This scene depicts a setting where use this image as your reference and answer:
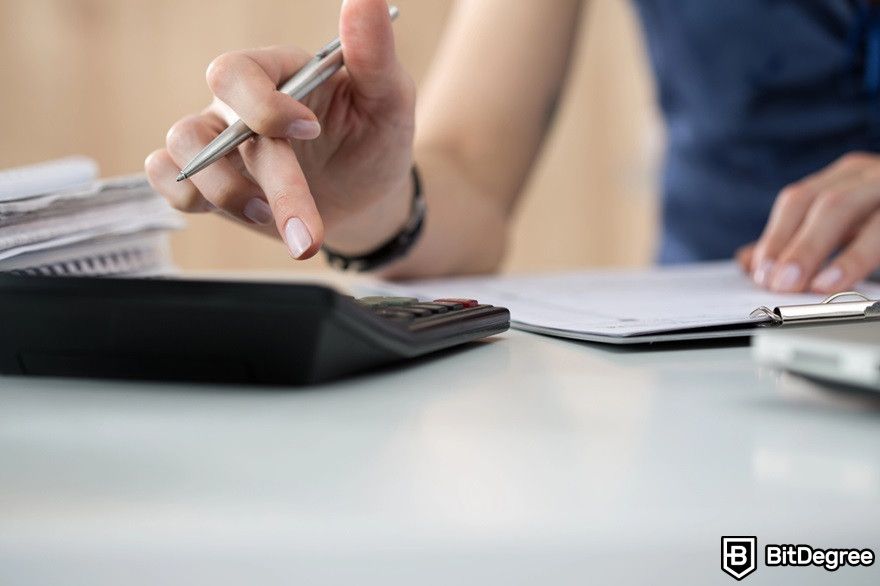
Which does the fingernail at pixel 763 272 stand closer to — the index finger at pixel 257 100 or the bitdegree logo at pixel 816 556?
the index finger at pixel 257 100

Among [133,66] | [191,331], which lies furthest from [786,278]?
[133,66]

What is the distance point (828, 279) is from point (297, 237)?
329 millimetres

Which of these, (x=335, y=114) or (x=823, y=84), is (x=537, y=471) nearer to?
(x=335, y=114)

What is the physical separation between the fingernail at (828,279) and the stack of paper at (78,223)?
392 millimetres

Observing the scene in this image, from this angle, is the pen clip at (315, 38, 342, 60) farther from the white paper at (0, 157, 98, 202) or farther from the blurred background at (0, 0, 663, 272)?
the blurred background at (0, 0, 663, 272)

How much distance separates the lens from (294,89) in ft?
1.59

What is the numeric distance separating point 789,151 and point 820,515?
88 cm

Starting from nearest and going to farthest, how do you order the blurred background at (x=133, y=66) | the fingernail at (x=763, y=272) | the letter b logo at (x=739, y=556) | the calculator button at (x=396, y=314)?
1. the letter b logo at (x=739, y=556)
2. the calculator button at (x=396, y=314)
3. the fingernail at (x=763, y=272)
4. the blurred background at (x=133, y=66)

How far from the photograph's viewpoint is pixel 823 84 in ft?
3.13

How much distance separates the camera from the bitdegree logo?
20 centimetres

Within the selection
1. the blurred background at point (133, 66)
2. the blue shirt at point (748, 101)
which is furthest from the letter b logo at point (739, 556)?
the blurred background at point (133, 66)

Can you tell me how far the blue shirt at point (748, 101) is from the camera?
936 millimetres

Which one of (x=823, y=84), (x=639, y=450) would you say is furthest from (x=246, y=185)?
(x=823, y=84)

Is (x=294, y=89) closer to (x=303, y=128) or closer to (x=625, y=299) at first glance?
(x=303, y=128)
